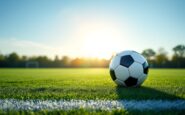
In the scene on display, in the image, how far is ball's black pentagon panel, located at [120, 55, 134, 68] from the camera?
771 cm

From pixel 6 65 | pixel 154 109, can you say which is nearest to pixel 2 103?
pixel 154 109

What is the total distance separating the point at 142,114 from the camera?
378cm

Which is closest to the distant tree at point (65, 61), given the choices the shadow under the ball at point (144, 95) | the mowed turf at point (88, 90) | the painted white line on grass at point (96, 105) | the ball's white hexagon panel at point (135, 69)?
the mowed turf at point (88, 90)

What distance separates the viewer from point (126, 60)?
777 cm

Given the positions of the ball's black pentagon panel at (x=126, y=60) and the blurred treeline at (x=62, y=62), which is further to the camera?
the blurred treeline at (x=62, y=62)

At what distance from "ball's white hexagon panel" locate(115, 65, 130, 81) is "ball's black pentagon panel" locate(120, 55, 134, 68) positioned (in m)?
0.10

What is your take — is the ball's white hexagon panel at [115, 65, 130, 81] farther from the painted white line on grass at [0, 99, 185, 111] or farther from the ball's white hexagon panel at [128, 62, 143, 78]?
the painted white line on grass at [0, 99, 185, 111]

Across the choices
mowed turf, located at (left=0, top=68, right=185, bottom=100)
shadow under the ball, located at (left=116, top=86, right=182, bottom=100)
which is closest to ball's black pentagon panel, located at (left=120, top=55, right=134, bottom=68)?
mowed turf, located at (left=0, top=68, right=185, bottom=100)

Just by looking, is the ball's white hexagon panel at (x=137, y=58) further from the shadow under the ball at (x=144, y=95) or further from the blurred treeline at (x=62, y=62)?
the blurred treeline at (x=62, y=62)

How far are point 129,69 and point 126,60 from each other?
0.90 feet

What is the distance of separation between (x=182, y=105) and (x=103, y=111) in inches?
55.7

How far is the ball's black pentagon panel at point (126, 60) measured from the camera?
7.71 metres

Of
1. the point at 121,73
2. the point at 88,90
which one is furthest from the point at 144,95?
the point at 121,73

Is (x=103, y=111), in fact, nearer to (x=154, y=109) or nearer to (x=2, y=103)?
(x=154, y=109)
